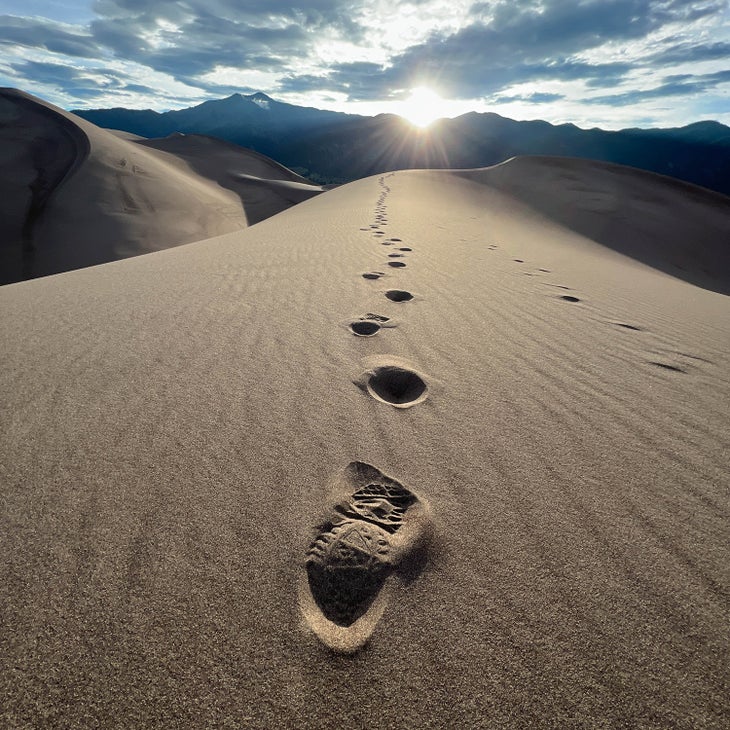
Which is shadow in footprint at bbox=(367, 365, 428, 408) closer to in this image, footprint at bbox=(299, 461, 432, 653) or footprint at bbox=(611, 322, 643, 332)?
footprint at bbox=(299, 461, 432, 653)

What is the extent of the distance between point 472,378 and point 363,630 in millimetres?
1347

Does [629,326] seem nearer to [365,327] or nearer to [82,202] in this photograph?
[365,327]

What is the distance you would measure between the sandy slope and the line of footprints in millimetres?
18

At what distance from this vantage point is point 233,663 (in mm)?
826

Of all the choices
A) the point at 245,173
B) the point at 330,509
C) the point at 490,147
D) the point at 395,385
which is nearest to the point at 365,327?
the point at 395,385

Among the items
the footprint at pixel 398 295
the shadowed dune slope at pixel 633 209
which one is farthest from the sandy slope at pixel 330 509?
the shadowed dune slope at pixel 633 209

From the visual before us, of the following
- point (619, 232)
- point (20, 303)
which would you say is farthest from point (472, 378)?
point (619, 232)

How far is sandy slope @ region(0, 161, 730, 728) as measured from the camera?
0.80 meters

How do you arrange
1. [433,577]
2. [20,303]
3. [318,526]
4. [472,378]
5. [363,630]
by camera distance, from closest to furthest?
[363,630], [433,577], [318,526], [472,378], [20,303]

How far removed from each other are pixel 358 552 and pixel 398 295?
8.37ft

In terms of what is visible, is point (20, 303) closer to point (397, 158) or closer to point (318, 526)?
point (318, 526)

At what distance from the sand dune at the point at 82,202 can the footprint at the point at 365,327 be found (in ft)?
40.7

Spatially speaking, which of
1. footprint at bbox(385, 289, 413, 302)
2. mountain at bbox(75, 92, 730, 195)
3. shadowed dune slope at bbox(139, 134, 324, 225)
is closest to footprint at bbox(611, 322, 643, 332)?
footprint at bbox(385, 289, 413, 302)

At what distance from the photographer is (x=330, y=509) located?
1.20m
